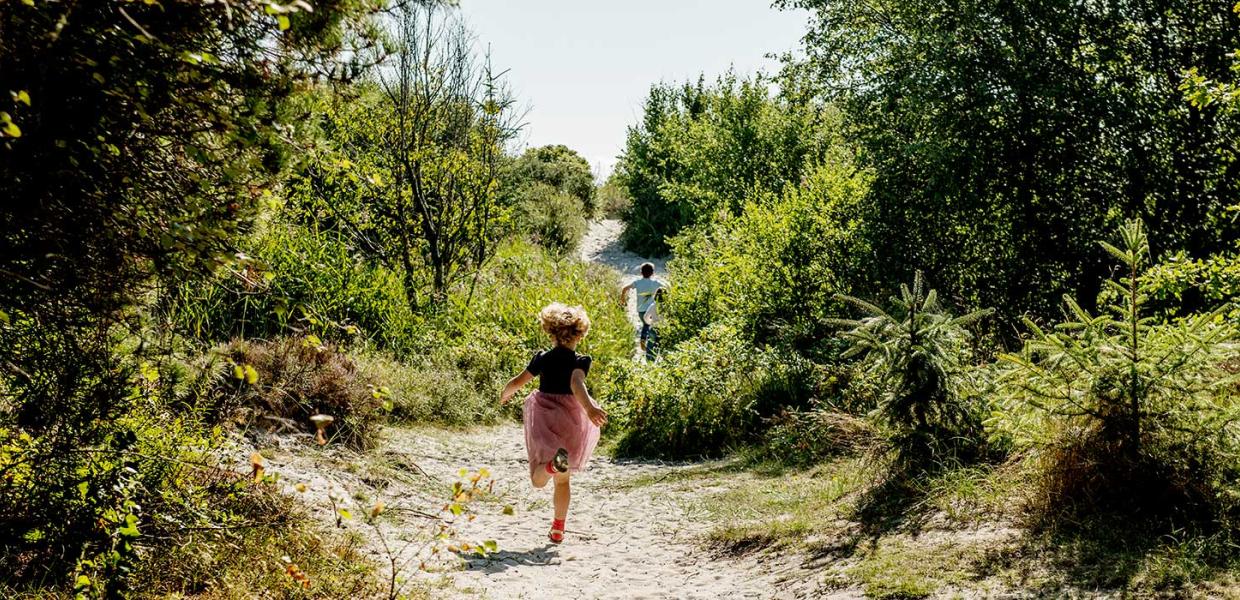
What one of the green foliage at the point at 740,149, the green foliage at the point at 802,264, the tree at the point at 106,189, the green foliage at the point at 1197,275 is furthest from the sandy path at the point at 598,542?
the green foliage at the point at 740,149

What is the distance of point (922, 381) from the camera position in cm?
641

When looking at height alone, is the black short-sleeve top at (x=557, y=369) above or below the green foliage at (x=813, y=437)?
above

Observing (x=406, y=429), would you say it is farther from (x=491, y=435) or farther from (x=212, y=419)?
(x=212, y=419)

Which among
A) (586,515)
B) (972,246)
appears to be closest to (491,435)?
(586,515)

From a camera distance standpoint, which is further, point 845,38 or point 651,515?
point 845,38

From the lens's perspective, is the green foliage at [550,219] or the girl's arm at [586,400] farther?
the green foliage at [550,219]

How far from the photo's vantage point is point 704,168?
25.8m

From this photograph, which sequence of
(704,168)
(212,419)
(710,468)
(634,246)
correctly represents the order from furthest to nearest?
(634,246)
(704,168)
(710,468)
(212,419)

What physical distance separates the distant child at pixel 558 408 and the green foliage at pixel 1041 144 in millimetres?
6506

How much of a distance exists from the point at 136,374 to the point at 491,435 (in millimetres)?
6752

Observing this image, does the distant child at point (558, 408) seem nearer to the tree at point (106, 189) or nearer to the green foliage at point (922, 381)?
the green foliage at point (922, 381)

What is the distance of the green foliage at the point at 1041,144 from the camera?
10523 millimetres

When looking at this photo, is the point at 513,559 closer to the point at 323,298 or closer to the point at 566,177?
the point at 323,298

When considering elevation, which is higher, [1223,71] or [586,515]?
[1223,71]
